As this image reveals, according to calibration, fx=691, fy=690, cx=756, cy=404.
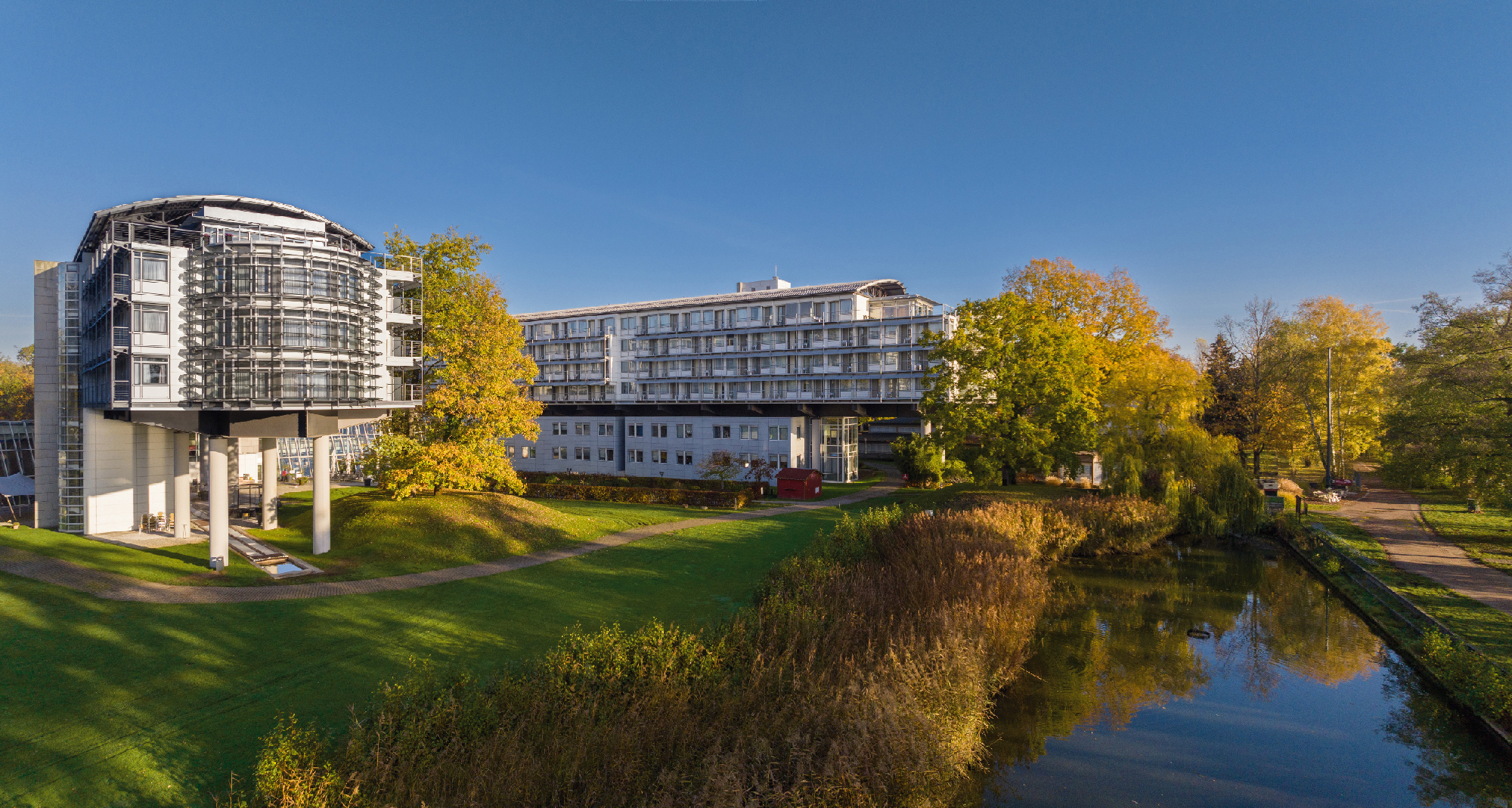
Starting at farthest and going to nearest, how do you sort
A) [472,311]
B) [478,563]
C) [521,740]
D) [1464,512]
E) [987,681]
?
[1464,512], [472,311], [478,563], [987,681], [521,740]

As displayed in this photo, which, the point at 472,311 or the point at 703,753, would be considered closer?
the point at 703,753

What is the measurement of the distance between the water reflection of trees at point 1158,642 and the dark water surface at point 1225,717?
0.06 metres

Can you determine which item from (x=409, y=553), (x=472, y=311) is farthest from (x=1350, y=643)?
(x=472, y=311)

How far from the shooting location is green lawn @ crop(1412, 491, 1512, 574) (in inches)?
1067

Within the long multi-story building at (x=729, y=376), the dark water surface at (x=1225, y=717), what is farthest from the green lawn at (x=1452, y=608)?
the long multi-story building at (x=729, y=376)

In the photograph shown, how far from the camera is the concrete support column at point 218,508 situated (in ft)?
72.5

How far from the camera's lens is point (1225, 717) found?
16.1m

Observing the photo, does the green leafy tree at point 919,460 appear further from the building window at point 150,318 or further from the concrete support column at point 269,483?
the building window at point 150,318

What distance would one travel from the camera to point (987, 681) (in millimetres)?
15852

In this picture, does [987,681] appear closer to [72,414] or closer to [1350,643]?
[1350,643]

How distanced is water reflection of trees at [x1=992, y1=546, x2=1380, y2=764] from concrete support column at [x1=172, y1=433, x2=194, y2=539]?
30117mm

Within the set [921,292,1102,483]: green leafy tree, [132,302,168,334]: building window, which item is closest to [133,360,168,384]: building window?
[132,302,168,334]: building window

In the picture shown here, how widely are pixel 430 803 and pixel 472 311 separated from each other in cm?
2703

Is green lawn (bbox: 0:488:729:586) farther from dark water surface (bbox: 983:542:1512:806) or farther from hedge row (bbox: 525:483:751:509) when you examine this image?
dark water surface (bbox: 983:542:1512:806)
